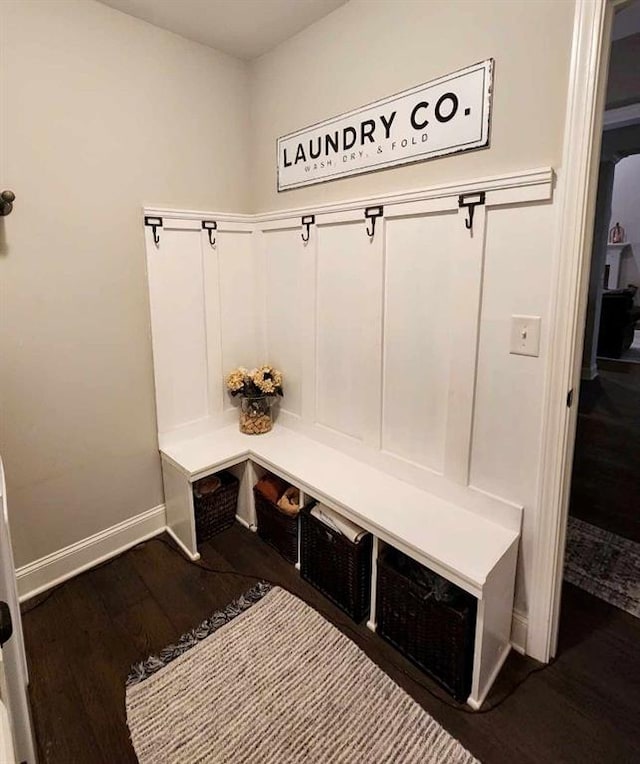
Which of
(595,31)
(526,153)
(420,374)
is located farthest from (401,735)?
(595,31)

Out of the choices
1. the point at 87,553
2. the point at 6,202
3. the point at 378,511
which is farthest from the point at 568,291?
the point at 87,553

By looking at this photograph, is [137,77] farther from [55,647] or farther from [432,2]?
[55,647]

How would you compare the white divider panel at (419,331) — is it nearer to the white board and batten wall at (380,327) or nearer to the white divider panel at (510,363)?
the white board and batten wall at (380,327)

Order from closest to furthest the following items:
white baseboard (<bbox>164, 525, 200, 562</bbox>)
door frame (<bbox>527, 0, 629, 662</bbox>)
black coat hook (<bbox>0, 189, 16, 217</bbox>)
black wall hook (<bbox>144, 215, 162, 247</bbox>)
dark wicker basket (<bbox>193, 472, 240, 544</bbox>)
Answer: door frame (<bbox>527, 0, 629, 662</bbox>)
black coat hook (<bbox>0, 189, 16, 217</bbox>)
black wall hook (<bbox>144, 215, 162, 247</bbox>)
white baseboard (<bbox>164, 525, 200, 562</bbox>)
dark wicker basket (<bbox>193, 472, 240, 544</bbox>)

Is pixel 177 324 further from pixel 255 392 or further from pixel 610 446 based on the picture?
pixel 610 446

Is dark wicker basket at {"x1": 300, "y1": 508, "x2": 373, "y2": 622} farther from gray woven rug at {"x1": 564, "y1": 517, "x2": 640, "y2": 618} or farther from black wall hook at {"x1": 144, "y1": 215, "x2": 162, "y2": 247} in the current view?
black wall hook at {"x1": 144, "y1": 215, "x2": 162, "y2": 247}

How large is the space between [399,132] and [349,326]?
81cm

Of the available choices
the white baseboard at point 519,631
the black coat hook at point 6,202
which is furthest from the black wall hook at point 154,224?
the white baseboard at point 519,631

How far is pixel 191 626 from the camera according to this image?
1817 millimetres

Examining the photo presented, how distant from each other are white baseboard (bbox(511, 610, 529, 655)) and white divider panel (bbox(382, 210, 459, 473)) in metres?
0.61

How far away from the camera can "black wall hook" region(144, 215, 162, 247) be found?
6.91ft

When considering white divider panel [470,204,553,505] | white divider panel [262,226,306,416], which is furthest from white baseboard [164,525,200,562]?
white divider panel [470,204,553,505]

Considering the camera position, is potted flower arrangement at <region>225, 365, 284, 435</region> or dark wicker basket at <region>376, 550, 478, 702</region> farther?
potted flower arrangement at <region>225, 365, 284, 435</region>

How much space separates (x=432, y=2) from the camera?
158cm
